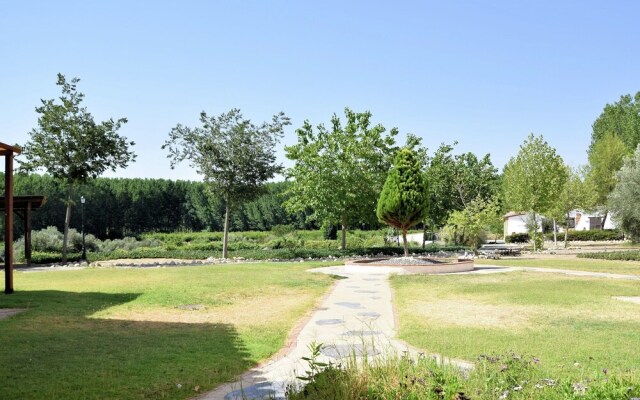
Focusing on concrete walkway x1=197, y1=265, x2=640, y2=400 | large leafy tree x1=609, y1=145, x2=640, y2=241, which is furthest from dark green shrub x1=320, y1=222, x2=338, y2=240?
concrete walkway x1=197, y1=265, x2=640, y2=400

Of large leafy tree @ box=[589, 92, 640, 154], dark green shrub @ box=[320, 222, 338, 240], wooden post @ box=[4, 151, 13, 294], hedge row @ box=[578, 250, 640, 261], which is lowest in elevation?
hedge row @ box=[578, 250, 640, 261]

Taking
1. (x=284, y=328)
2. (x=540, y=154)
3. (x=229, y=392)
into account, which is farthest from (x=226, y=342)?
(x=540, y=154)

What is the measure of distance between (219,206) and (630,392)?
1929 inches

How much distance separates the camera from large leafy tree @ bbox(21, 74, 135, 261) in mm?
24516

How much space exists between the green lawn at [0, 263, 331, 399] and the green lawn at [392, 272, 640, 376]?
2484 mm

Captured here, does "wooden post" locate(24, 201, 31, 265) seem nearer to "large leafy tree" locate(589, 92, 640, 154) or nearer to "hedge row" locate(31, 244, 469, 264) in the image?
"hedge row" locate(31, 244, 469, 264)

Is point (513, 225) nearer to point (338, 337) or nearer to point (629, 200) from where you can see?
point (629, 200)

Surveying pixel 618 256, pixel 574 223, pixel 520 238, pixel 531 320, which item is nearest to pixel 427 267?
pixel 531 320

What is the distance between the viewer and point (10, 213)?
1302 centimetres

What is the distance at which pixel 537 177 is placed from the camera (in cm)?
3566

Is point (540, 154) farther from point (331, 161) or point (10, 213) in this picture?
point (10, 213)

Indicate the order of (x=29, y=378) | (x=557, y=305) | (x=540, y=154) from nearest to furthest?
(x=29, y=378) < (x=557, y=305) < (x=540, y=154)

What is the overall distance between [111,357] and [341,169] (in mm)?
21931

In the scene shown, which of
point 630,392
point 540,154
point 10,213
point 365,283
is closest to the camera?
point 630,392
